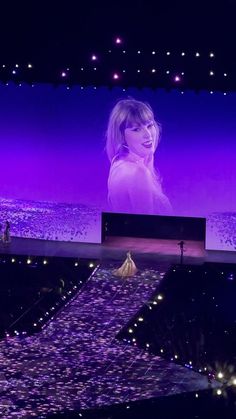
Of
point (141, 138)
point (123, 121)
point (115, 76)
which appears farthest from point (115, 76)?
point (141, 138)

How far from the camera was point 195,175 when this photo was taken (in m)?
13.9

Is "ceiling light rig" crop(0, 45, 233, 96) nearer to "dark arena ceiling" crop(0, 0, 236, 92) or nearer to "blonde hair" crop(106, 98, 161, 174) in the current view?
"dark arena ceiling" crop(0, 0, 236, 92)

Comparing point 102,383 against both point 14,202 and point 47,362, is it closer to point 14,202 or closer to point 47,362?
point 47,362

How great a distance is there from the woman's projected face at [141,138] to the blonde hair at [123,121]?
0.18ft

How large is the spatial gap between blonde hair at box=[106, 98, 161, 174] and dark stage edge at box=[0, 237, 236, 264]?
5.07 ft

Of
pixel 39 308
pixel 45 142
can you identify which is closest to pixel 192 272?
pixel 39 308

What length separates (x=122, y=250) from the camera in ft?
45.3

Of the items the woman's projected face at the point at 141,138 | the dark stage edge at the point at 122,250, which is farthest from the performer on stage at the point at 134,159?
the dark stage edge at the point at 122,250

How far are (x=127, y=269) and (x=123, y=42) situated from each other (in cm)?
364

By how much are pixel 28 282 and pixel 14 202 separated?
3055 mm

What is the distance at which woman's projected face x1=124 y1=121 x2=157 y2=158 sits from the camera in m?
13.8

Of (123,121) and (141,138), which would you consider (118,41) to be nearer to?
(123,121)

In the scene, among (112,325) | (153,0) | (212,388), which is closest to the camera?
(212,388)

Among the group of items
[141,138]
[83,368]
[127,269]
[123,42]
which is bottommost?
[83,368]
